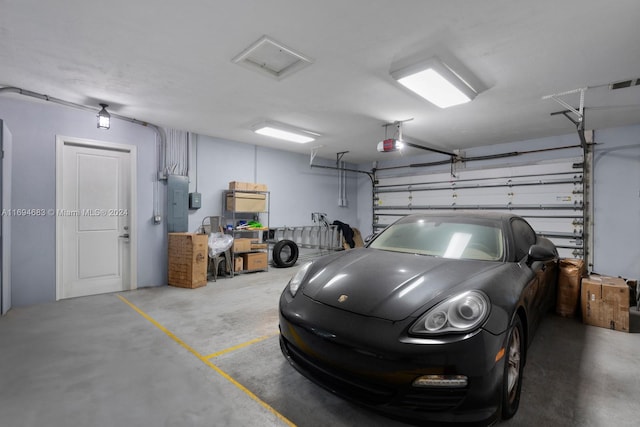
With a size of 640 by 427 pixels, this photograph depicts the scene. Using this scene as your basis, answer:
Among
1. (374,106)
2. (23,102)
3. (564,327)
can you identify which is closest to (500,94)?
(374,106)

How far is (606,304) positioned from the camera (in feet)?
10.4

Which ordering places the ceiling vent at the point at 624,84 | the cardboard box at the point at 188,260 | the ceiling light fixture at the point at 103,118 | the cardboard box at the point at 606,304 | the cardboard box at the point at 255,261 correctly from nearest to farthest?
the cardboard box at the point at 606,304 < the ceiling vent at the point at 624,84 < the ceiling light fixture at the point at 103,118 < the cardboard box at the point at 188,260 < the cardboard box at the point at 255,261

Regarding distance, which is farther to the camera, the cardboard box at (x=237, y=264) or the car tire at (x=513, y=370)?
the cardboard box at (x=237, y=264)

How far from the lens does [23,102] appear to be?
3.77 meters

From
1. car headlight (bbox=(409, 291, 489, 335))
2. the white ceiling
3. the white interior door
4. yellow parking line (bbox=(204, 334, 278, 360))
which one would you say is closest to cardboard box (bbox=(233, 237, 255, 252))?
the white interior door

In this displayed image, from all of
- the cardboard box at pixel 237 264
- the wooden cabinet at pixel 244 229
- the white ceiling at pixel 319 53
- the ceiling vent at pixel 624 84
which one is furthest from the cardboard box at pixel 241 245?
the ceiling vent at pixel 624 84

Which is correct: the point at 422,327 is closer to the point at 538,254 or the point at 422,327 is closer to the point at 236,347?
the point at 538,254

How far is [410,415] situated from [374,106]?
375cm

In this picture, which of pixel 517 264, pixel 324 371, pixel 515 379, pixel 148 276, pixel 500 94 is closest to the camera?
pixel 324 371

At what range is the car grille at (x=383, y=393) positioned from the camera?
129cm

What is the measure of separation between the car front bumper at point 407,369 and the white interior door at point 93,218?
4572mm

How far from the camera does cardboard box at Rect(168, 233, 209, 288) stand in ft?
15.1

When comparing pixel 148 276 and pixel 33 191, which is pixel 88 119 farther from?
pixel 148 276

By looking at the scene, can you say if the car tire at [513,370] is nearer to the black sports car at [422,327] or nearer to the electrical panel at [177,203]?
the black sports car at [422,327]
